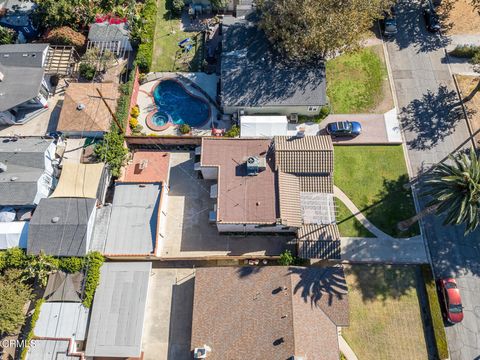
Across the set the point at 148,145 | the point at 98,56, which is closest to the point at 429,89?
the point at 148,145

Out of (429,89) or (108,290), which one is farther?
(429,89)

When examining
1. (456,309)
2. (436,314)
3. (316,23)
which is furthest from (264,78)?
(456,309)

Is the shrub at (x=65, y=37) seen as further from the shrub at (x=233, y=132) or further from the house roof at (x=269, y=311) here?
the house roof at (x=269, y=311)

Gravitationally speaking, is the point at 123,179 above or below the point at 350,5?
below

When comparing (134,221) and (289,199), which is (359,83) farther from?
(134,221)

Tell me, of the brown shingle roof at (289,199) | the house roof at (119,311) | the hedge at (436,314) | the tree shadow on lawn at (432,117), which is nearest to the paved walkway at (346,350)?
the hedge at (436,314)

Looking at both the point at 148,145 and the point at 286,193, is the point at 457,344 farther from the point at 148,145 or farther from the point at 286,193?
the point at 148,145

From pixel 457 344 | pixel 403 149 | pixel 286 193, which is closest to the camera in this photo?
pixel 457 344

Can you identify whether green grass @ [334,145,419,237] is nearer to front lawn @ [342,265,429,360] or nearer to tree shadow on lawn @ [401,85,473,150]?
tree shadow on lawn @ [401,85,473,150]
